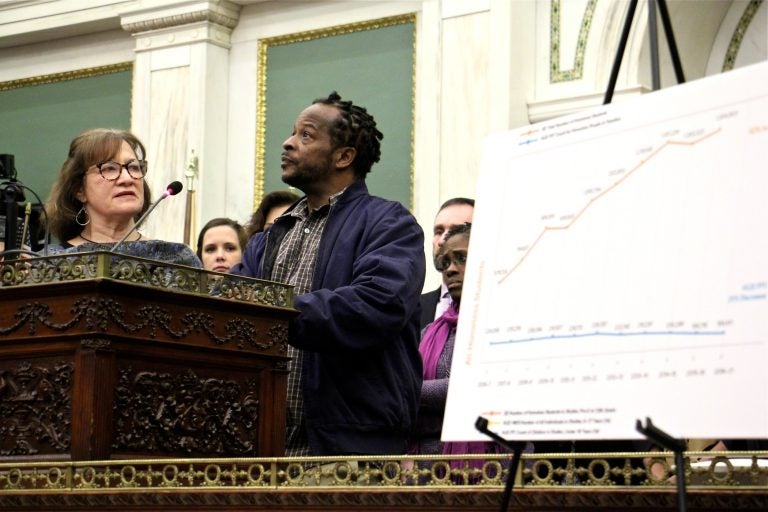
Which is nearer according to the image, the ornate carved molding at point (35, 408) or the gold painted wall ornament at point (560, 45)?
the ornate carved molding at point (35, 408)

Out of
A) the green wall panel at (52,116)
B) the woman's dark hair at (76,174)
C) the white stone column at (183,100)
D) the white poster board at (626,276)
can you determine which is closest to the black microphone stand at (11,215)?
the woman's dark hair at (76,174)

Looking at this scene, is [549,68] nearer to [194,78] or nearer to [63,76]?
[194,78]

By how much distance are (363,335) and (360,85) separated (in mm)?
5400

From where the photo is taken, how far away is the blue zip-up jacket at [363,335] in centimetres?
339

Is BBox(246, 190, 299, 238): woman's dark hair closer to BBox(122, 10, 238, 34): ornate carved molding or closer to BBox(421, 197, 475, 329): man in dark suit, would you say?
BBox(421, 197, 475, 329): man in dark suit

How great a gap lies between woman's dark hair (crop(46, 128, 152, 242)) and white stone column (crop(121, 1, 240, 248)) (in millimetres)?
4962

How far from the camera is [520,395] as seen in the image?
2092 millimetres

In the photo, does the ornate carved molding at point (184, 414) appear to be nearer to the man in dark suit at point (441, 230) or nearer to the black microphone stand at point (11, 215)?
the black microphone stand at point (11, 215)

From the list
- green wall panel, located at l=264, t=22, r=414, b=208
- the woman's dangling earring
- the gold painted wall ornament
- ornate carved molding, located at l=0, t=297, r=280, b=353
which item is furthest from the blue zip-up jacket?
green wall panel, located at l=264, t=22, r=414, b=208

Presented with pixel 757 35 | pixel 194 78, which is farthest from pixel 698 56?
pixel 194 78

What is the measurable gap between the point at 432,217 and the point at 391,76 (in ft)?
3.63

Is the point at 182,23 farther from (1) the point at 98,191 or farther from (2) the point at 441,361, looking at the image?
(1) the point at 98,191

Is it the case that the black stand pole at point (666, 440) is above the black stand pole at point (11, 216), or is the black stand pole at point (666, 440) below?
below

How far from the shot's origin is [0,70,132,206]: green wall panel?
982 centimetres
